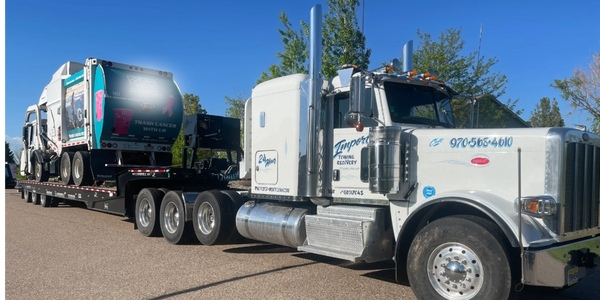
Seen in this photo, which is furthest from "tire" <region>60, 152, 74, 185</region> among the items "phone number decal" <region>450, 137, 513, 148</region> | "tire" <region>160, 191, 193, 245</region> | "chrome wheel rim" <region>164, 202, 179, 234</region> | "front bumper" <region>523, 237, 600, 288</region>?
"front bumper" <region>523, 237, 600, 288</region>

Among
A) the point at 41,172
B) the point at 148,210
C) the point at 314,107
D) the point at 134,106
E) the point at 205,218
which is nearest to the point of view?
the point at 314,107

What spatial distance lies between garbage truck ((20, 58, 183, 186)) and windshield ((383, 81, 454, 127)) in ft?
25.9

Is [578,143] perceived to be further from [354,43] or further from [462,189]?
[354,43]

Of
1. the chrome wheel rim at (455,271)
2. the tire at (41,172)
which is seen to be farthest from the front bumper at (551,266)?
the tire at (41,172)

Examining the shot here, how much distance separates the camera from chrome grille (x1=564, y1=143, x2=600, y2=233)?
4.76 metres

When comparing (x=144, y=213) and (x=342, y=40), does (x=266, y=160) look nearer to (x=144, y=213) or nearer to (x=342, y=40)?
(x=144, y=213)

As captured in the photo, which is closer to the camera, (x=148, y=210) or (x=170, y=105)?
(x=148, y=210)

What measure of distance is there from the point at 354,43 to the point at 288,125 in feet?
29.6

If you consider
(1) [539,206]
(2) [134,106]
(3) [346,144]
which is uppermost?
(2) [134,106]

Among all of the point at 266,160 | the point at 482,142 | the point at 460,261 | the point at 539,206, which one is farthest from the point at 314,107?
the point at 539,206

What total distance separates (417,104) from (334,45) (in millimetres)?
9635

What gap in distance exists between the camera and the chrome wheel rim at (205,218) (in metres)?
8.54

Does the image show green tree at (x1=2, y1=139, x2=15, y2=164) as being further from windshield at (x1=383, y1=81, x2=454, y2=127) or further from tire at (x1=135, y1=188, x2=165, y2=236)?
windshield at (x1=383, y1=81, x2=454, y2=127)

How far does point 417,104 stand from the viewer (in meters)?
6.30
